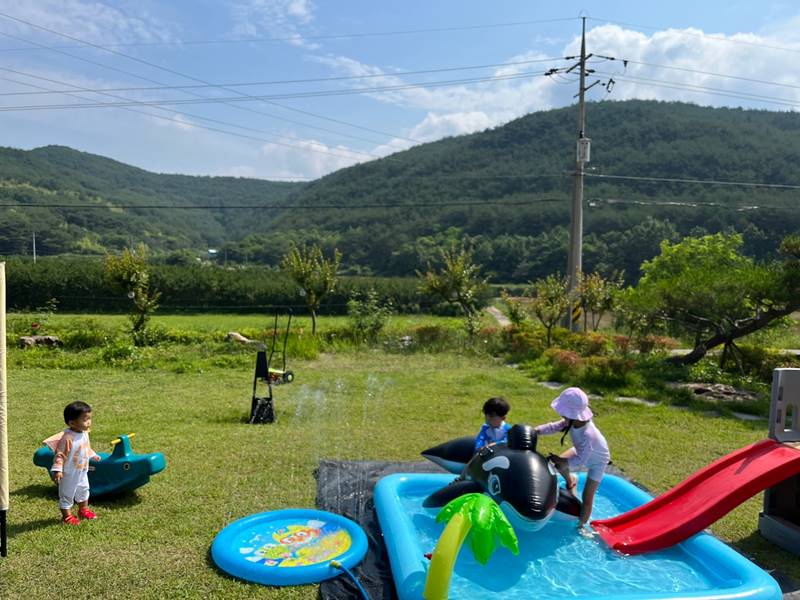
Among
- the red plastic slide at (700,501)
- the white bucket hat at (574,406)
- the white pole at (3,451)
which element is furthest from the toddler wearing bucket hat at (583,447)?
the white pole at (3,451)

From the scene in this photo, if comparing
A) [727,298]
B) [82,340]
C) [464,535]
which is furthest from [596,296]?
[464,535]

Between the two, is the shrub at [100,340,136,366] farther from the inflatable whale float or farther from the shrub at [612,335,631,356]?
the shrub at [612,335,631,356]

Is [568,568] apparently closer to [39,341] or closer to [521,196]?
[39,341]

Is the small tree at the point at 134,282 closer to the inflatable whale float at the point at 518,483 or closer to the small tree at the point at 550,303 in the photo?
the small tree at the point at 550,303

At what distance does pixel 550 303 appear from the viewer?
1859 cm

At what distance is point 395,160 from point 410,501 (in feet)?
306

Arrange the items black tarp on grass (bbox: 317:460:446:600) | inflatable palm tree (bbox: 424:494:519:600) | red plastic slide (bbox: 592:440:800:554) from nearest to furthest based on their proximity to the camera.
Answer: inflatable palm tree (bbox: 424:494:519:600) < black tarp on grass (bbox: 317:460:446:600) < red plastic slide (bbox: 592:440:800:554)

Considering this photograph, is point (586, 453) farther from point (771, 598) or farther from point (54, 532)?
point (54, 532)

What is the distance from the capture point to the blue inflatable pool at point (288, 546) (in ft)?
15.1

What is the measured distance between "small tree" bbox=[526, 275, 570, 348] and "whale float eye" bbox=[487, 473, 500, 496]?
42.3 feet

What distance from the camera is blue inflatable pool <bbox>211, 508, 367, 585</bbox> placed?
4590 millimetres

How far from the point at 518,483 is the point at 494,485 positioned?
23 cm

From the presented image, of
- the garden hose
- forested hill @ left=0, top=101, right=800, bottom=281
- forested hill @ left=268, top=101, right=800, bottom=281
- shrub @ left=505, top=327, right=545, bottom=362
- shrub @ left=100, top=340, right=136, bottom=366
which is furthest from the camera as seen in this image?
forested hill @ left=0, top=101, right=800, bottom=281

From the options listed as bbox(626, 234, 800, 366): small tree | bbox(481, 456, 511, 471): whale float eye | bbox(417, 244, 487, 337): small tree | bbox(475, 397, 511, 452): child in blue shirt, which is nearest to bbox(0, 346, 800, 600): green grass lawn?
bbox(481, 456, 511, 471): whale float eye
